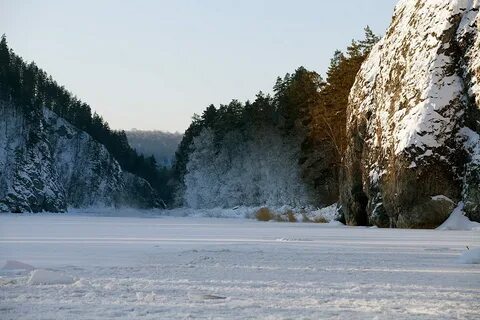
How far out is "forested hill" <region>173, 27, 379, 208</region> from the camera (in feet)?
169

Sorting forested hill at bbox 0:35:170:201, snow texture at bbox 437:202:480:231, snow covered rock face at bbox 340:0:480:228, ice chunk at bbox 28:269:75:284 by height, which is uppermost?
forested hill at bbox 0:35:170:201

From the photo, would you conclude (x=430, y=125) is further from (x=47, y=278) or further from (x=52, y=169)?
(x=52, y=169)

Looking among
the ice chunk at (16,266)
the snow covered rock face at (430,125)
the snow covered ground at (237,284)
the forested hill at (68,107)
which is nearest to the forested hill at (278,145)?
the snow covered rock face at (430,125)

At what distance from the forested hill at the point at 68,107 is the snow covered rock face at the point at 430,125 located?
6970 cm

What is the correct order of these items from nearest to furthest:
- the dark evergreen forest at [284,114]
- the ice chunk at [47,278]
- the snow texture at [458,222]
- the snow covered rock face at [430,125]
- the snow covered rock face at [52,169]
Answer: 1. the ice chunk at [47,278]
2. the snow texture at [458,222]
3. the snow covered rock face at [430,125]
4. the dark evergreen forest at [284,114]
5. the snow covered rock face at [52,169]

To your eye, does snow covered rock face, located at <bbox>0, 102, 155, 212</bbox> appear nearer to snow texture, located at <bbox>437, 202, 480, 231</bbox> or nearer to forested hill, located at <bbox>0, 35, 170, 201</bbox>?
forested hill, located at <bbox>0, 35, 170, 201</bbox>

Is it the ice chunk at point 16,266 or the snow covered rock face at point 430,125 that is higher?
the snow covered rock face at point 430,125

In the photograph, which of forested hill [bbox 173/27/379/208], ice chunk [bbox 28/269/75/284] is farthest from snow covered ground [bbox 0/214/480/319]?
forested hill [bbox 173/27/379/208]

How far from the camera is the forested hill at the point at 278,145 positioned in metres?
51.4

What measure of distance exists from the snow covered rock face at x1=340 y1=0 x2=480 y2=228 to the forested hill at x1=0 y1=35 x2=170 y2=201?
69.7 metres

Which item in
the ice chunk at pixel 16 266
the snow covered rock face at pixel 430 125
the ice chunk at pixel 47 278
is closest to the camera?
the ice chunk at pixel 47 278

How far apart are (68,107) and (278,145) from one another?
8143cm

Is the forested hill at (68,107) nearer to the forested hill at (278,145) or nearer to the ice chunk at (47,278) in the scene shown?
the forested hill at (278,145)

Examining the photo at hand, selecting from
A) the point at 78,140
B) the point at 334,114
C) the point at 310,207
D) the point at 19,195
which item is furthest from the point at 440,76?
the point at 78,140
